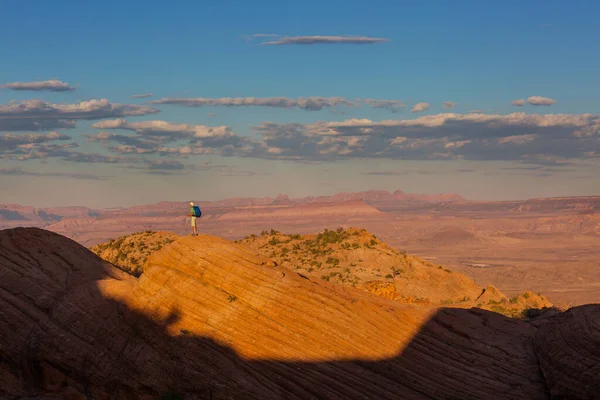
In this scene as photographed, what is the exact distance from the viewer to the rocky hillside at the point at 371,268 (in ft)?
143

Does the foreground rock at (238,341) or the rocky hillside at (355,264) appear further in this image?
the rocky hillside at (355,264)

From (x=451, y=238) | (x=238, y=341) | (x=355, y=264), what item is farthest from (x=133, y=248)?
(x=451, y=238)

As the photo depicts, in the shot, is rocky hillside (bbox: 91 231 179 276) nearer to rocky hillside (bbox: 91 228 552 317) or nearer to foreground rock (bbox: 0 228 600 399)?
rocky hillside (bbox: 91 228 552 317)

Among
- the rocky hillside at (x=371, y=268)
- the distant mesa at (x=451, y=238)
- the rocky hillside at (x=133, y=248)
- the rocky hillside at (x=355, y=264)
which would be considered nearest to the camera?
the rocky hillside at (x=371, y=268)

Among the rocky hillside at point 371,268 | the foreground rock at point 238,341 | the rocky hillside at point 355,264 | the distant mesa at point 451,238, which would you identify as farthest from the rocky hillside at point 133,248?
the distant mesa at point 451,238

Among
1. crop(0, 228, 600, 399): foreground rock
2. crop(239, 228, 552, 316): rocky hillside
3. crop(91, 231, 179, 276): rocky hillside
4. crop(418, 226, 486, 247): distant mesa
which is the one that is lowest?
A: crop(418, 226, 486, 247): distant mesa

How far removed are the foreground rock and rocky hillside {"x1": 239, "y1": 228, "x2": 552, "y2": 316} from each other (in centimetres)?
Answer: 1797

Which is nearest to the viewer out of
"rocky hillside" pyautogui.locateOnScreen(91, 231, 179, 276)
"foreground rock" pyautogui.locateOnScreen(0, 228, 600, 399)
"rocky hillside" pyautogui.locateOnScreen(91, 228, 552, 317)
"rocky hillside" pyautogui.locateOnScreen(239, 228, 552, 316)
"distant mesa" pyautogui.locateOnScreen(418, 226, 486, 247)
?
"foreground rock" pyautogui.locateOnScreen(0, 228, 600, 399)

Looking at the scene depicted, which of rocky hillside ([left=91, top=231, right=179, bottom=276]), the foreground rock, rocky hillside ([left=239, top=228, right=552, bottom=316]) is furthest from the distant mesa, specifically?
the foreground rock

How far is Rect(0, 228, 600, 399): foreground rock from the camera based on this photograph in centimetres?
1906

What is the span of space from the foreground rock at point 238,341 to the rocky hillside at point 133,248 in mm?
24760

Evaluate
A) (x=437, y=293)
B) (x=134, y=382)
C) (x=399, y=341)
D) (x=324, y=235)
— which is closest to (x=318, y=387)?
(x=399, y=341)

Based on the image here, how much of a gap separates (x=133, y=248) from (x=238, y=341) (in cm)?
3287

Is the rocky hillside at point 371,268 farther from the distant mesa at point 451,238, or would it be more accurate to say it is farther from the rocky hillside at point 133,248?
the distant mesa at point 451,238
